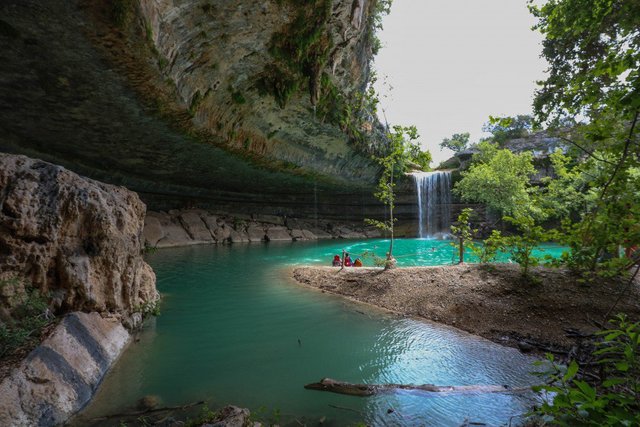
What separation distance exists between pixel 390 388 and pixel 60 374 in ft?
14.8

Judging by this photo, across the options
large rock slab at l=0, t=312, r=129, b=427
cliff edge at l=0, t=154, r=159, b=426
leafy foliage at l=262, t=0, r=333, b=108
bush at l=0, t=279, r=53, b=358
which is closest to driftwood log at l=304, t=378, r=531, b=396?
large rock slab at l=0, t=312, r=129, b=427

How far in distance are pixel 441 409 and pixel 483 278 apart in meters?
4.89

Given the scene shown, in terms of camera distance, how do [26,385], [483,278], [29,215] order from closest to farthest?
[26,385] < [29,215] < [483,278]

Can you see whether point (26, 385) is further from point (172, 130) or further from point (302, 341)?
point (172, 130)

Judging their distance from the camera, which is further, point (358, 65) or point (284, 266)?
point (358, 65)

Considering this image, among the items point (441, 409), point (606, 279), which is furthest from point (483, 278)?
point (441, 409)

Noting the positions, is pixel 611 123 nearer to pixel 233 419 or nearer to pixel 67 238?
pixel 233 419

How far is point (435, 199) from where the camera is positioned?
3103 cm

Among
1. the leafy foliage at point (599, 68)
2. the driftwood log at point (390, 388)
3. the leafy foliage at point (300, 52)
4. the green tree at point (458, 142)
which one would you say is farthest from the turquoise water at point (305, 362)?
the green tree at point (458, 142)

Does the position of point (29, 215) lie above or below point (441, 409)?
above

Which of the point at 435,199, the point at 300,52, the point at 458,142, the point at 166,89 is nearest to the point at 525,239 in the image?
the point at 300,52

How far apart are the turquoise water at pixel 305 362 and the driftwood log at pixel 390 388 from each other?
10 cm

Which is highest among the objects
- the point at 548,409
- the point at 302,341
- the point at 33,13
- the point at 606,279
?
the point at 33,13

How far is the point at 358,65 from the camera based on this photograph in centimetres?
1708
